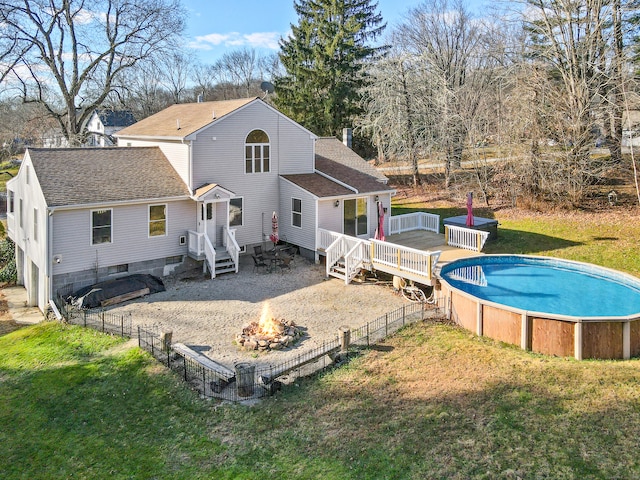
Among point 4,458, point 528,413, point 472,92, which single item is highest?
point 472,92

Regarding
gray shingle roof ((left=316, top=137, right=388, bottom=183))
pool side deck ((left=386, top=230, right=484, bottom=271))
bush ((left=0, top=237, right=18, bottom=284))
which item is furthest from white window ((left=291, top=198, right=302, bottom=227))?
bush ((left=0, top=237, right=18, bottom=284))

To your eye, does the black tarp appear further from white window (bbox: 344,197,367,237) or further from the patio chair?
white window (bbox: 344,197,367,237)

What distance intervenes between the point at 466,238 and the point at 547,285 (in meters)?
3.50

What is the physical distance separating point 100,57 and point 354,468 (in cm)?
3327

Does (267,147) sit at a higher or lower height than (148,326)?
higher

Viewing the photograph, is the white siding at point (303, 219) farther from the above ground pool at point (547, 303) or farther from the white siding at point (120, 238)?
the above ground pool at point (547, 303)

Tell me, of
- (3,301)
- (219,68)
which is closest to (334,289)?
(3,301)

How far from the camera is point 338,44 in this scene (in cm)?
3647

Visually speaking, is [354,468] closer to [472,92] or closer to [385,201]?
[385,201]

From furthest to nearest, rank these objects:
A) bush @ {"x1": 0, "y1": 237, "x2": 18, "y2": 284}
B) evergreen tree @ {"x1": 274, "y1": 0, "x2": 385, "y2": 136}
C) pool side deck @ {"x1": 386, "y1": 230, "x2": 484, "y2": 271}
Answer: evergreen tree @ {"x1": 274, "y1": 0, "x2": 385, "y2": 136} → bush @ {"x1": 0, "y1": 237, "x2": 18, "y2": 284} → pool side deck @ {"x1": 386, "y1": 230, "x2": 484, "y2": 271}

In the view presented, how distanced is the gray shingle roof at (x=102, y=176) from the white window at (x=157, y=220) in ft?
1.59

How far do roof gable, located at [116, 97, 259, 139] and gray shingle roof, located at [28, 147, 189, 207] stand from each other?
1426 millimetres

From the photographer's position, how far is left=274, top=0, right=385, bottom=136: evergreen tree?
36562mm

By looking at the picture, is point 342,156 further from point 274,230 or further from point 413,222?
point 274,230
